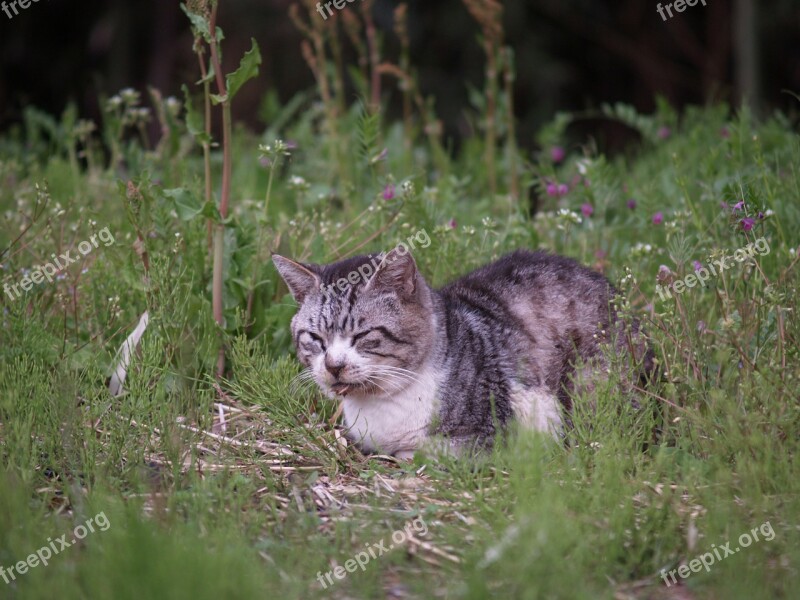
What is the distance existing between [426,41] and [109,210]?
517 cm

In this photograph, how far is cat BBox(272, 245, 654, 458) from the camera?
3.57 meters

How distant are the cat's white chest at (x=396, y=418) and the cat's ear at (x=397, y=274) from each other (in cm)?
A: 33

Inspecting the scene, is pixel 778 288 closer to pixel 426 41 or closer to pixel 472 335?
pixel 472 335

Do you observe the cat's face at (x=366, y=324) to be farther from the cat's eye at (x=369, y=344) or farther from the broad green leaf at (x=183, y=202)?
the broad green leaf at (x=183, y=202)

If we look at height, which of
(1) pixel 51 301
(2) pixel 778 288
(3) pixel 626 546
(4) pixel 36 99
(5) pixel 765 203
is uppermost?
(4) pixel 36 99

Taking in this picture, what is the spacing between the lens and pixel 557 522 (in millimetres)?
2537


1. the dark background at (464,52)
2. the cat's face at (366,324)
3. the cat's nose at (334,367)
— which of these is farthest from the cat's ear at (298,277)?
the dark background at (464,52)

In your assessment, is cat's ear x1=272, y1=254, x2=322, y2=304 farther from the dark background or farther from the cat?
the dark background

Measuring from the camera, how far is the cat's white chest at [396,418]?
3.57 m

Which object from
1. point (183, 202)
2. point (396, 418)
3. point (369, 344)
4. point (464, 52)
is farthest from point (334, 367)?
point (464, 52)

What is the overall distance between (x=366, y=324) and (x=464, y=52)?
6384mm

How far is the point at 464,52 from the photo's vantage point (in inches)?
370

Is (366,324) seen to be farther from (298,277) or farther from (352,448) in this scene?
(352,448)

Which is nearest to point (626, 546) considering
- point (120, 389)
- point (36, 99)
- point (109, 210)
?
point (120, 389)
